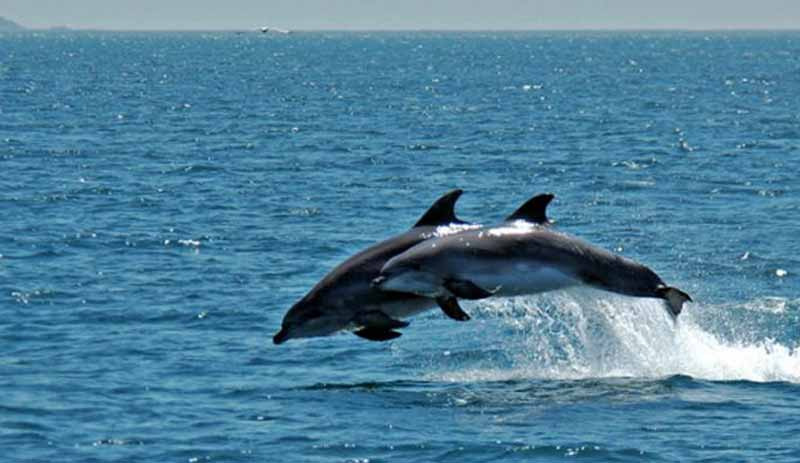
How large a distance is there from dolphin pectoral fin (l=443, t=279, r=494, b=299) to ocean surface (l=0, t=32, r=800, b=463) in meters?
2.02

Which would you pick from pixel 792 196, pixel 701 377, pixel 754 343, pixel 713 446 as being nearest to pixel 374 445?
pixel 713 446

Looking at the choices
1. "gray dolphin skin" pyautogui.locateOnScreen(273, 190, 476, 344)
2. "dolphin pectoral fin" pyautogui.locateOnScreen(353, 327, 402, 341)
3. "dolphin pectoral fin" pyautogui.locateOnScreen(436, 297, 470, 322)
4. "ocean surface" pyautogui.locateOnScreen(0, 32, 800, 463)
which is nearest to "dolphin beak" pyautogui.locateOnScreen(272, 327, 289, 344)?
"gray dolphin skin" pyautogui.locateOnScreen(273, 190, 476, 344)

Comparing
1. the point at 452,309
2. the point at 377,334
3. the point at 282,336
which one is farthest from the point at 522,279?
the point at 282,336

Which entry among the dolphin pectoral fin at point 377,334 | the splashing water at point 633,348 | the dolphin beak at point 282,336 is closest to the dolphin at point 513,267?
the dolphin pectoral fin at point 377,334

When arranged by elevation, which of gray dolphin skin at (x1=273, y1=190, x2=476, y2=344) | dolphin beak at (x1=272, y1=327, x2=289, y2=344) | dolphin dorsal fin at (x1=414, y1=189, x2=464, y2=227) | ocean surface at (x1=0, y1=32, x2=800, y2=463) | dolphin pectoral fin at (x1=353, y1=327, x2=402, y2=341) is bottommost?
ocean surface at (x1=0, y1=32, x2=800, y2=463)

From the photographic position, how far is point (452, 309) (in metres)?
19.1

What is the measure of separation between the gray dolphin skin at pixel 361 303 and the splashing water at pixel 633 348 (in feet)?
15.5

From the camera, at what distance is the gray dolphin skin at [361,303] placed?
20.1 meters

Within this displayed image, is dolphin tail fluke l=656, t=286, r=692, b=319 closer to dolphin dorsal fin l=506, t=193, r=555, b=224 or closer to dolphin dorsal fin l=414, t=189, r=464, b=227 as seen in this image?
dolphin dorsal fin l=506, t=193, r=555, b=224

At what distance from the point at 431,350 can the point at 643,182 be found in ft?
96.1

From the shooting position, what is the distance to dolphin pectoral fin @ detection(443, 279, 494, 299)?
19.2 metres

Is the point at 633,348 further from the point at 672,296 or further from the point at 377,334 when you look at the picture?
the point at 377,334

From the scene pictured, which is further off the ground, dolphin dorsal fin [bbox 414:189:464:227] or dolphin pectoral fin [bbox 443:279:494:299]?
dolphin dorsal fin [bbox 414:189:464:227]

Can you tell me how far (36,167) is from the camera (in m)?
59.0
